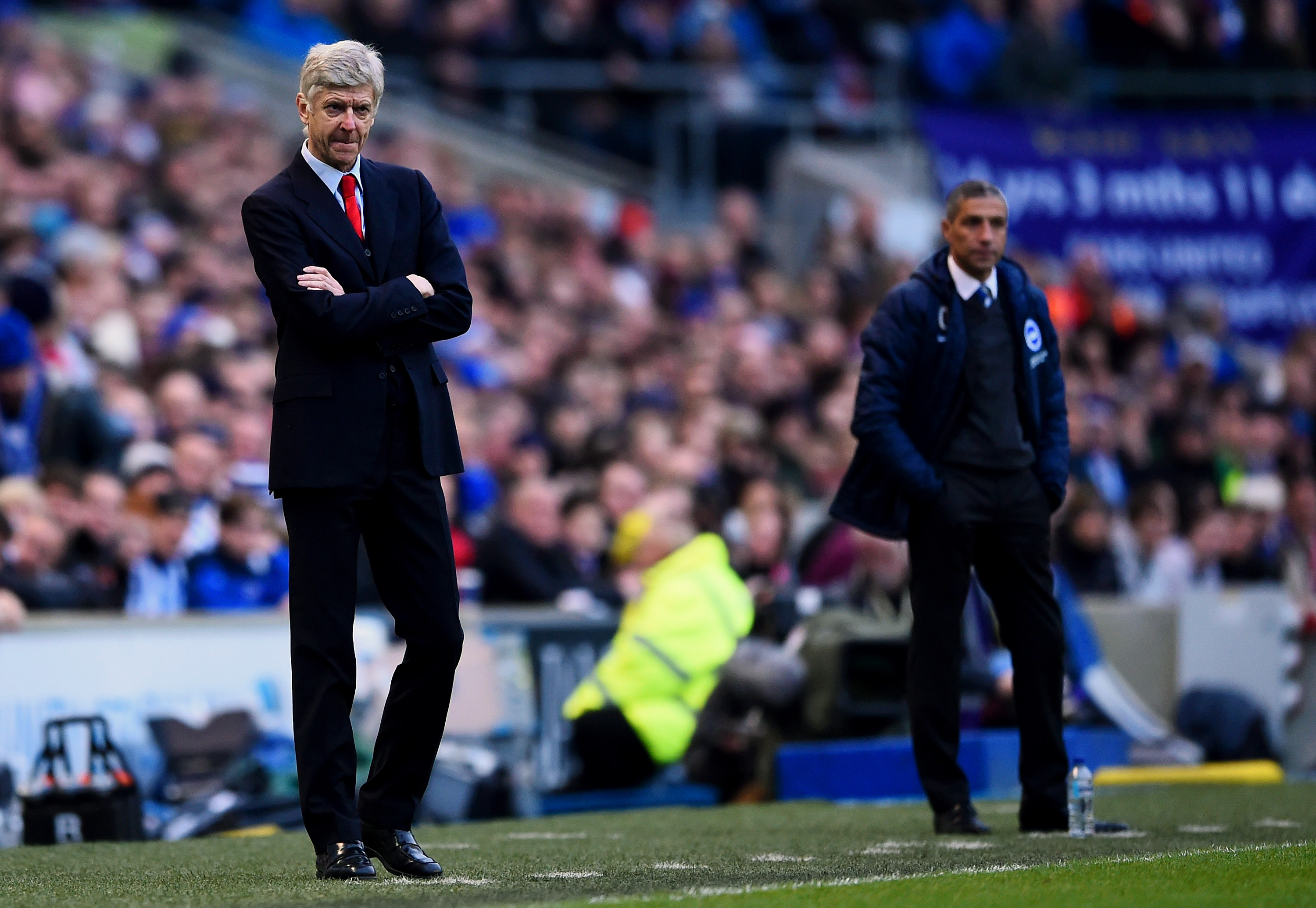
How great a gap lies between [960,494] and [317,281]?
266 centimetres

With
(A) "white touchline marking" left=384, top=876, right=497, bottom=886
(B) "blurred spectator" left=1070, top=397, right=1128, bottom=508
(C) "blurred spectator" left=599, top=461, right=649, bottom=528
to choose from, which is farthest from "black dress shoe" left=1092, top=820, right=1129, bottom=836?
(B) "blurred spectator" left=1070, top=397, right=1128, bottom=508

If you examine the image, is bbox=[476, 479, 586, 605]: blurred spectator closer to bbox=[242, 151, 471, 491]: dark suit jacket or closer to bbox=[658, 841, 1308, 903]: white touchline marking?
bbox=[658, 841, 1308, 903]: white touchline marking

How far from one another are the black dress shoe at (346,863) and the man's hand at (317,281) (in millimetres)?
1552

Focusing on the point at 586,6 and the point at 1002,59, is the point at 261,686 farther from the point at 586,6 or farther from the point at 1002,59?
the point at 1002,59

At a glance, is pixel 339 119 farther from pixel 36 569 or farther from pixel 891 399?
pixel 36 569

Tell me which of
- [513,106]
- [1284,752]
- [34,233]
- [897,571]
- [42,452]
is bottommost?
[1284,752]

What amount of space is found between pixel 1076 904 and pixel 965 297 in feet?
9.53

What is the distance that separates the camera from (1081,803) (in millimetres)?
7434

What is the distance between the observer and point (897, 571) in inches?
442

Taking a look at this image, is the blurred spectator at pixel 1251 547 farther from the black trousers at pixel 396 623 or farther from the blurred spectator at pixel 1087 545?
the black trousers at pixel 396 623

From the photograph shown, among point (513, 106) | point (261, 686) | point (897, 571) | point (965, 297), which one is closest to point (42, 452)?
point (261, 686)

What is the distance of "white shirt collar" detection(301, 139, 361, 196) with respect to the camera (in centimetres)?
611

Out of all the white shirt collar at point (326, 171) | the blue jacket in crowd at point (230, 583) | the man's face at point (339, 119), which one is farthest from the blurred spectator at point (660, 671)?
the man's face at point (339, 119)

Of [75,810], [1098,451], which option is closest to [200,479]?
[75,810]
